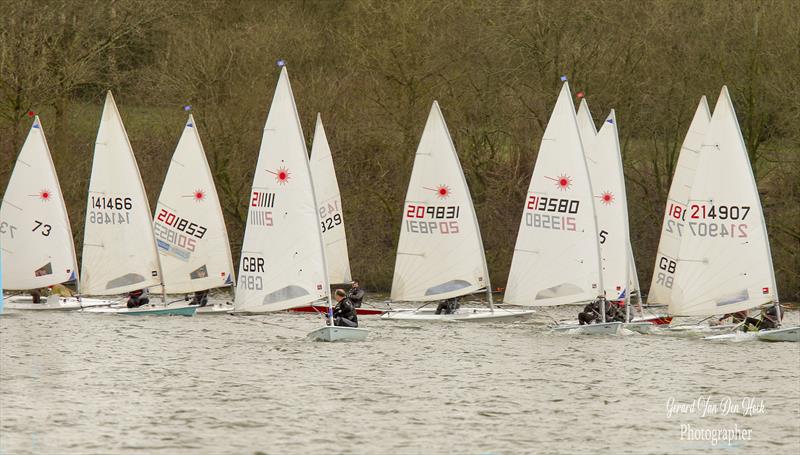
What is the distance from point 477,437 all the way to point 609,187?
585 inches

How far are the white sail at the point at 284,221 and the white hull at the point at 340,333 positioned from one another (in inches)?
27.3

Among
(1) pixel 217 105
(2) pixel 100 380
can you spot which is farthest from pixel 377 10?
(2) pixel 100 380

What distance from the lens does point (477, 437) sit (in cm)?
1888

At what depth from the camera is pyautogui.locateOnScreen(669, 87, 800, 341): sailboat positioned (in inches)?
1120

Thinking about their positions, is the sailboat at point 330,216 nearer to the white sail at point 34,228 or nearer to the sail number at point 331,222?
the sail number at point 331,222

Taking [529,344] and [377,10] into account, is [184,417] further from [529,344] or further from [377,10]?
[377,10]

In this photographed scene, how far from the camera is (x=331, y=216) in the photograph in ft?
119

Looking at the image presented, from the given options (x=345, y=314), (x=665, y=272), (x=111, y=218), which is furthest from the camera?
(x=665, y=272)

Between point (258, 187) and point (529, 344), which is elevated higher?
point (258, 187)

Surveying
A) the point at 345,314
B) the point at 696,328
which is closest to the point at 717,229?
the point at 696,328

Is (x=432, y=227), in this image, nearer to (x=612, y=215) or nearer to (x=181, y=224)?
(x=612, y=215)

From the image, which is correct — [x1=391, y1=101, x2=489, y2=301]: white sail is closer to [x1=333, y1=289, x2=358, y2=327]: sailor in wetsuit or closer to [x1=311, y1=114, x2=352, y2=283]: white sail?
[x1=333, y1=289, x2=358, y2=327]: sailor in wetsuit

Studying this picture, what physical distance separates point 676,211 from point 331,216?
8.66m

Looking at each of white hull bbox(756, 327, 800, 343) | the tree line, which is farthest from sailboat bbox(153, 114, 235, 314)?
white hull bbox(756, 327, 800, 343)
